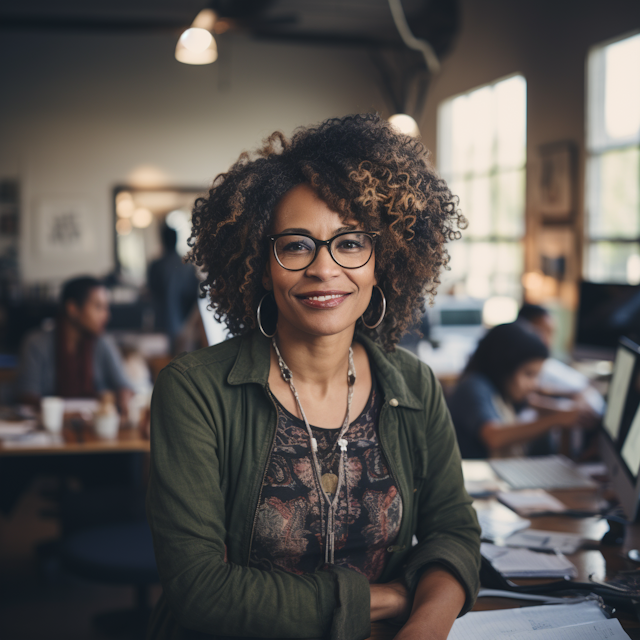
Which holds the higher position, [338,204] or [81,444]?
[338,204]

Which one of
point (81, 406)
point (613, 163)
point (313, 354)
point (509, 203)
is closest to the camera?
point (313, 354)

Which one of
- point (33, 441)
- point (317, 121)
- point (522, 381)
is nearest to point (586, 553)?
point (522, 381)

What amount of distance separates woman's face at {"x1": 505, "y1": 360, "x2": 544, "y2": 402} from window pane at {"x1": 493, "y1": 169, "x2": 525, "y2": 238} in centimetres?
356

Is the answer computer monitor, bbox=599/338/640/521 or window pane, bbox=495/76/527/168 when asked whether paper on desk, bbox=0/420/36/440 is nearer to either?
computer monitor, bbox=599/338/640/521

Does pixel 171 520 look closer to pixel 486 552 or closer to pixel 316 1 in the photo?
pixel 486 552

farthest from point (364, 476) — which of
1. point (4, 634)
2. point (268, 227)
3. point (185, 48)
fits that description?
point (185, 48)

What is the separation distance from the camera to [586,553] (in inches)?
63.6

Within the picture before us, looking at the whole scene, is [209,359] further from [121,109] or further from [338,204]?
[121,109]

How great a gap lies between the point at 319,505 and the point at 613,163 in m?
4.41

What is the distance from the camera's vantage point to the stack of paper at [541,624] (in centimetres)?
123

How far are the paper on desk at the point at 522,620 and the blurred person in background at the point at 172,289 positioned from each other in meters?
5.11

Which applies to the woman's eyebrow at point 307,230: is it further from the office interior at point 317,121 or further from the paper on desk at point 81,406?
the office interior at point 317,121

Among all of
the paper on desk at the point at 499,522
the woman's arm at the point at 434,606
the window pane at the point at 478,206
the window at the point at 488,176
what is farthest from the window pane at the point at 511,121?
the woman's arm at the point at 434,606

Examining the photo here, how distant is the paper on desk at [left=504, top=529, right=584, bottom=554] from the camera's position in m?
1.63
